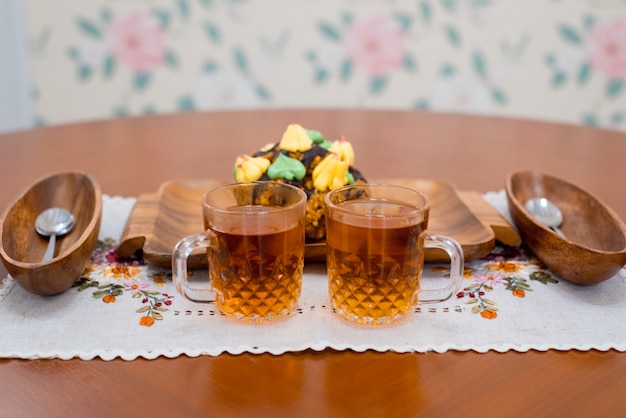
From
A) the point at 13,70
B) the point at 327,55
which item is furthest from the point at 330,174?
the point at 13,70

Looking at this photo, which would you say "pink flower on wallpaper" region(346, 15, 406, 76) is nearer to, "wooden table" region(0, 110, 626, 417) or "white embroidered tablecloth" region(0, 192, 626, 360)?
"white embroidered tablecloth" region(0, 192, 626, 360)

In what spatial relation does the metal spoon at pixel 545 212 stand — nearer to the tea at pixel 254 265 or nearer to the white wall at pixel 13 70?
the tea at pixel 254 265

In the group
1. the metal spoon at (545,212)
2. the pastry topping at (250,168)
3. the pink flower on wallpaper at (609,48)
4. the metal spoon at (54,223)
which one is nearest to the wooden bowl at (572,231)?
the metal spoon at (545,212)

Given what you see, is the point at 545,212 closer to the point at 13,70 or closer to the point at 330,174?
the point at 330,174

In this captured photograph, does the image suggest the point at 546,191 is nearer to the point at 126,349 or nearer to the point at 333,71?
the point at 126,349

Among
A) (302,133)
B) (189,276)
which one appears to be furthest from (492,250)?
(189,276)
